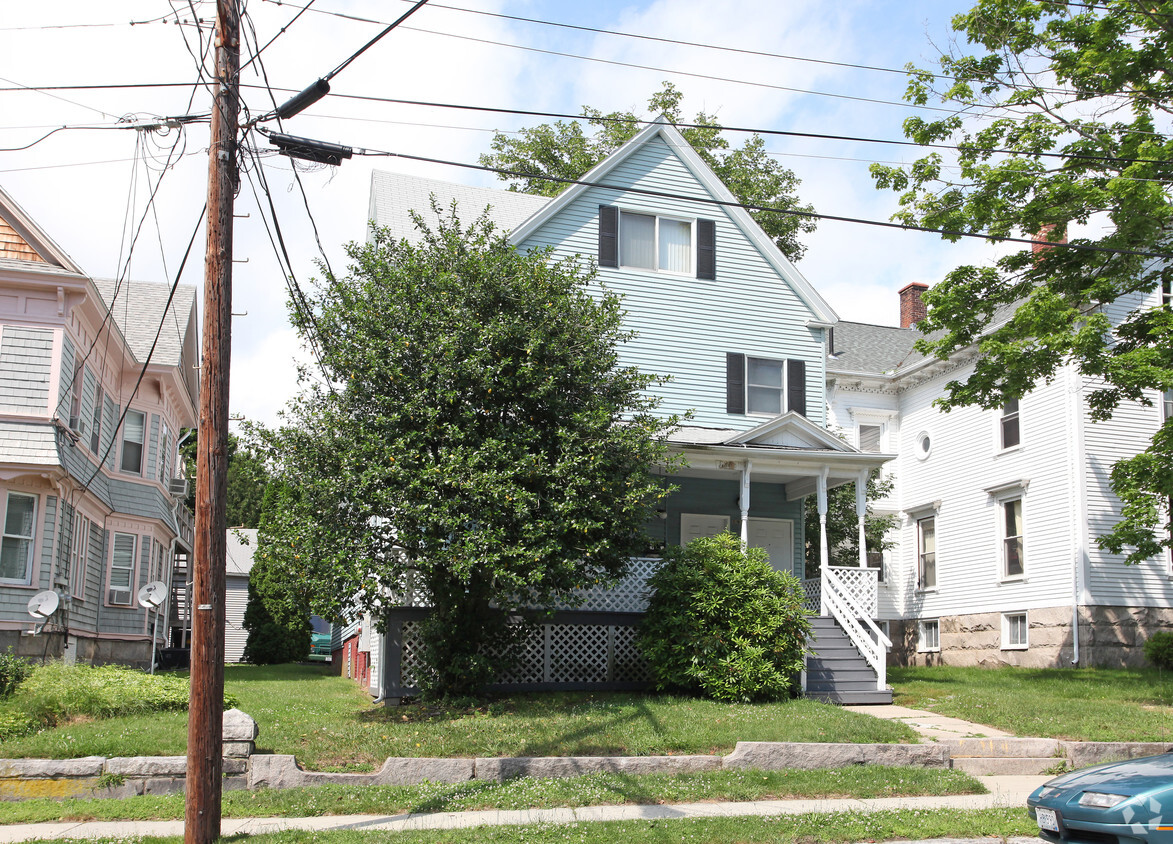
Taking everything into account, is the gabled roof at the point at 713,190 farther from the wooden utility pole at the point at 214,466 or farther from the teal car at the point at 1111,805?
the teal car at the point at 1111,805

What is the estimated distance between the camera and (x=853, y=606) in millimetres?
18266

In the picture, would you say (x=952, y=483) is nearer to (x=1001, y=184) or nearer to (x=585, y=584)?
(x=1001, y=184)

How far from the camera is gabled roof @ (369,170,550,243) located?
23203 millimetres

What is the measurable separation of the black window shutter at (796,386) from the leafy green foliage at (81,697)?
13480 millimetres

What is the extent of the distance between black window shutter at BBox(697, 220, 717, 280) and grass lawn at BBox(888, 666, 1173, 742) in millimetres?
9644

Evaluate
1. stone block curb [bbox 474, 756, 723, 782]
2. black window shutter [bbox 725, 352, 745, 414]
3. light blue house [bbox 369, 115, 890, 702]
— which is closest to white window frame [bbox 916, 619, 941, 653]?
light blue house [bbox 369, 115, 890, 702]

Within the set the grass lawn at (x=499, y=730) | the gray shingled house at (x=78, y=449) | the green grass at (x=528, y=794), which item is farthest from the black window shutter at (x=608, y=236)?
the green grass at (x=528, y=794)

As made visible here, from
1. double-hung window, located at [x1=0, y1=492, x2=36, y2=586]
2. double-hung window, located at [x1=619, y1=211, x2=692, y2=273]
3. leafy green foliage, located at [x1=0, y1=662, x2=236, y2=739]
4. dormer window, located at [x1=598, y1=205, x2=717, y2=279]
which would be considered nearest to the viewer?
leafy green foliage, located at [x1=0, y1=662, x2=236, y2=739]

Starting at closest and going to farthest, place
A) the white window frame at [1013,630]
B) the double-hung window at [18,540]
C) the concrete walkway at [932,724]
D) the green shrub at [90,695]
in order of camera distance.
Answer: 1. the green shrub at [90,695]
2. the concrete walkway at [932,724]
3. the double-hung window at [18,540]
4. the white window frame at [1013,630]

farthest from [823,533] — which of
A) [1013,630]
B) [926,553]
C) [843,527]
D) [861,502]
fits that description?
[926,553]

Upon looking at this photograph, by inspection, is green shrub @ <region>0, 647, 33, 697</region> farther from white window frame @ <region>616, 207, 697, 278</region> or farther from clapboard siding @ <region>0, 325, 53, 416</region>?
white window frame @ <region>616, 207, 697, 278</region>

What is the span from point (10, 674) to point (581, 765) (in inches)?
332

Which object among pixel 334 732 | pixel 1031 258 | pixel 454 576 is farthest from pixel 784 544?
pixel 334 732

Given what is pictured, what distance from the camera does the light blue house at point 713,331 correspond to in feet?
64.6
